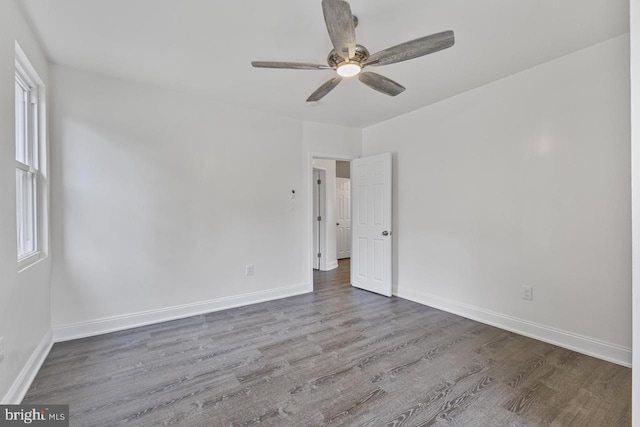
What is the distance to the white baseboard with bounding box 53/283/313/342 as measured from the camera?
270cm

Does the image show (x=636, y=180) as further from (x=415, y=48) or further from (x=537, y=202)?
(x=537, y=202)

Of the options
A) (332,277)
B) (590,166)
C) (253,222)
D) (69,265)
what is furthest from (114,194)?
(590,166)

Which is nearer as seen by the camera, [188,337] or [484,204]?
[188,337]

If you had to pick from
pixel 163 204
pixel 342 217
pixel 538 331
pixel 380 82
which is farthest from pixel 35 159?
pixel 342 217

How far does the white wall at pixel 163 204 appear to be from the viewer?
2.71m

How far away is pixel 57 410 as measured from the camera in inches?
69.5

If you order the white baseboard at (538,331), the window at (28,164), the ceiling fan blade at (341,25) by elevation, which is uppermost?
→ the ceiling fan blade at (341,25)

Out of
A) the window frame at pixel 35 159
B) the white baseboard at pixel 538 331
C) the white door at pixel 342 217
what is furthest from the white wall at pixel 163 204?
the white door at pixel 342 217

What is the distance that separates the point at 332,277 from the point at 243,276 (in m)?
1.91

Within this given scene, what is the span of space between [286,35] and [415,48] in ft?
3.15

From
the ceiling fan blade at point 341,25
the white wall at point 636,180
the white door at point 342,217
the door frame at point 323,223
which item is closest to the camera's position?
the white wall at point 636,180

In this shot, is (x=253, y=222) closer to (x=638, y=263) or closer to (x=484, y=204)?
(x=484, y=204)

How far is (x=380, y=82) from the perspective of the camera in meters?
2.27

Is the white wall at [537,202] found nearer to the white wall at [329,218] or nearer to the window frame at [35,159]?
the white wall at [329,218]
